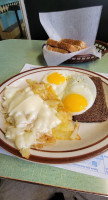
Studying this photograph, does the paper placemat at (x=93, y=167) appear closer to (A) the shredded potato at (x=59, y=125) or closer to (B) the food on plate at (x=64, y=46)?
(A) the shredded potato at (x=59, y=125)

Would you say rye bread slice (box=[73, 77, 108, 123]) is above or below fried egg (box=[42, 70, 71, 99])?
below

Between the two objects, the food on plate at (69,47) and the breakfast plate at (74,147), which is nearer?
the breakfast plate at (74,147)

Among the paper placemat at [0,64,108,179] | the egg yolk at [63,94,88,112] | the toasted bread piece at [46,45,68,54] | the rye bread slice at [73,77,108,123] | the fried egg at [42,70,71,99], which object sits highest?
the toasted bread piece at [46,45,68,54]

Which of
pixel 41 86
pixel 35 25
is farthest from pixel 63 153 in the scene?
pixel 35 25

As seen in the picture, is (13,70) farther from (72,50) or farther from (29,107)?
(29,107)

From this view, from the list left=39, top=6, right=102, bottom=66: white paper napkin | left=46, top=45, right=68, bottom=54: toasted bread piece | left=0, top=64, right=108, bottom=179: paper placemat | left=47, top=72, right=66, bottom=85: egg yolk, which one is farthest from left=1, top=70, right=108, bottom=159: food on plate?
left=39, top=6, right=102, bottom=66: white paper napkin

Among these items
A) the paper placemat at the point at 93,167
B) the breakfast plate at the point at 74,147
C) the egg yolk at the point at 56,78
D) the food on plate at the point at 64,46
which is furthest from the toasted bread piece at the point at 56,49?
the paper placemat at the point at 93,167

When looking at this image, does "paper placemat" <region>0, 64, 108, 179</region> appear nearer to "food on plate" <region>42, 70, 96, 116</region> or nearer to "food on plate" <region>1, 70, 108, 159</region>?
"food on plate" <region>1, 70, 108, 159</region>

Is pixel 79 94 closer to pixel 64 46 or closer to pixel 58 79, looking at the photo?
pixel 58 79
